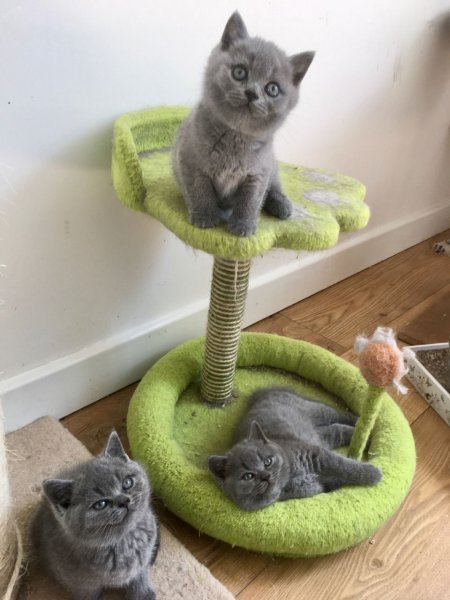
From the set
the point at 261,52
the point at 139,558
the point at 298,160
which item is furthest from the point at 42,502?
the point at 298,160

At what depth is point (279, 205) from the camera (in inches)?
40.3

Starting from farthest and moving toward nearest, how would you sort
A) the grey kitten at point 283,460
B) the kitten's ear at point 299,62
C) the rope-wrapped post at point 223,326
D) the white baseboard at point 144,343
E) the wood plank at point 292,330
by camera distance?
the wood plank at point 292,330, the white baseboard at point 144,343, the rope-wrapped post at point 223,326, the grey kitten at point 283,460, the kitten's ear at point 299,62

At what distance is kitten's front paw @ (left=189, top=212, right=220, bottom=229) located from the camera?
944mm

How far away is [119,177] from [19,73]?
248 mm

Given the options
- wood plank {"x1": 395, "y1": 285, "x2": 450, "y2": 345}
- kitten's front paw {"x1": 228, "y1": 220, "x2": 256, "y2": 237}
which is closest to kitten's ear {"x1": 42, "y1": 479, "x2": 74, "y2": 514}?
kitten's front paw {"x1": 228, "y1": 220, "x2": 256, "y2": 237}

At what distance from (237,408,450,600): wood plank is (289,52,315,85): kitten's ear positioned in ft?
2.93

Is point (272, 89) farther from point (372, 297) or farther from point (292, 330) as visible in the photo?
point (372, 297)

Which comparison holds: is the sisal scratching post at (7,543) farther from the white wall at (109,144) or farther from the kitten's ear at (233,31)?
the kitten's ear at (233,31)

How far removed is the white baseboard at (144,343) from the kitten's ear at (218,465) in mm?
460

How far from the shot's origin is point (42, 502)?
1.00 m

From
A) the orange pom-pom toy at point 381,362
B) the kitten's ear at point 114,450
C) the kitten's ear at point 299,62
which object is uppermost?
the kitten's ear at point 299,62

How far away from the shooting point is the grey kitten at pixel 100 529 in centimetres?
81

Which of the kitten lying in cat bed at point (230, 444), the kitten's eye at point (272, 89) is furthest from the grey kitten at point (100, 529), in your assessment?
the kitten's eye at point (272, 89)

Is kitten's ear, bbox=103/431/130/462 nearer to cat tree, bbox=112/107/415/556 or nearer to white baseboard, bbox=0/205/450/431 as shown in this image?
cat tree, bbox=112/107/415/556
